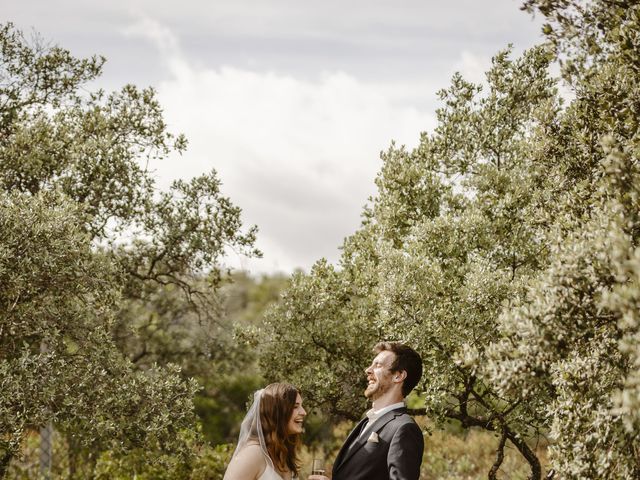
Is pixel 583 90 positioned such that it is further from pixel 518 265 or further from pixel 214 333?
pixel 214 333

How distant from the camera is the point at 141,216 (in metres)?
11.0

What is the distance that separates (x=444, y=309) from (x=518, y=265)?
156 cm

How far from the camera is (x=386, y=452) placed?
5.79m

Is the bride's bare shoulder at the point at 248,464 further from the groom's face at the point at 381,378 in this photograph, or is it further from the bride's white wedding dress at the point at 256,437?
the groom's face at the point at 381,378

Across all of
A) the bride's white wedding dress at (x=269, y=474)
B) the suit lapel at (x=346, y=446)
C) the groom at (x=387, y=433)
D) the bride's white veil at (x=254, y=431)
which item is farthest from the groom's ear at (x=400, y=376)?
the bride's white wedding dress at (x=269, y=474)

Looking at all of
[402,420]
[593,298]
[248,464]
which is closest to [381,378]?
[402,420]

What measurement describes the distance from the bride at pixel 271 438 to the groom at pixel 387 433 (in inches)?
18.5

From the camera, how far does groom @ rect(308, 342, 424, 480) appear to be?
18.3 ft

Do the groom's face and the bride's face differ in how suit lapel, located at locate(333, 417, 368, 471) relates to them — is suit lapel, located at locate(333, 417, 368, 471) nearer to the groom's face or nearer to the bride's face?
the groom's face

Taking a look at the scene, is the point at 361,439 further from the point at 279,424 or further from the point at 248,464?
the point at 248,464

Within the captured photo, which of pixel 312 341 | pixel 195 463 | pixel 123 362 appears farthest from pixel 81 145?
pixel 195 463

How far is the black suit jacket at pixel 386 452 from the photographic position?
18.1 ft

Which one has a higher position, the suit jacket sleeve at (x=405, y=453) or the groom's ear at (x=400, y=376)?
the groom's ear at (x=400, y=376)

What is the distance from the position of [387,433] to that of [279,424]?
3.36 ft
